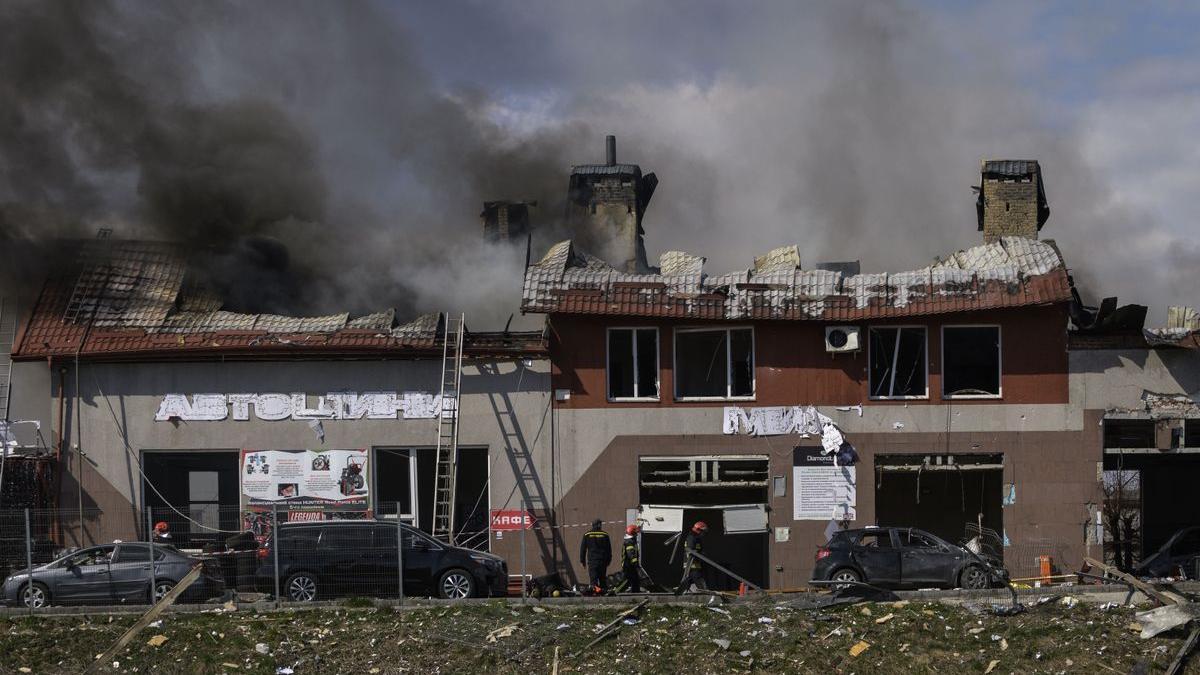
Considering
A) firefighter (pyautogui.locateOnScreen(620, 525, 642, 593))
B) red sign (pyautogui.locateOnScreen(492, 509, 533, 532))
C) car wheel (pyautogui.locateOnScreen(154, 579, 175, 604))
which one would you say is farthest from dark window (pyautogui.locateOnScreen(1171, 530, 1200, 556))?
car wheel (pyautogui.locateOnScreen(154, 579, 175, 604))

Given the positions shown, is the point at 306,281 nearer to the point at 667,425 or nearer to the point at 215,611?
the point at 667,425

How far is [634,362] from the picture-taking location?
26.1 m

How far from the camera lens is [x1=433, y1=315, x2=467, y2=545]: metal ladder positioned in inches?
993

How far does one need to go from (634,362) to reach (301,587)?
7644 mm

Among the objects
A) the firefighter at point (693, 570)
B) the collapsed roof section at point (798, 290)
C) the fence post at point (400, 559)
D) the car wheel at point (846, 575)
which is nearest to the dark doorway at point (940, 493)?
the collapsed roof section at point (798, 290)

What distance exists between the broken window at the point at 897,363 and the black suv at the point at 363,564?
27.0 ft

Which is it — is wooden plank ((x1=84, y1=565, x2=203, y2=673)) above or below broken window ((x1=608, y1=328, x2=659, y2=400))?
below

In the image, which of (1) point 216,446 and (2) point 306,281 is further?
(2) point 306,281

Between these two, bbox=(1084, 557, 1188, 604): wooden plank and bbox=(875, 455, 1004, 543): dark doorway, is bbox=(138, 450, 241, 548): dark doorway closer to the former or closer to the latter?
bbox=(875, 455, 1004, 543): dark doorway

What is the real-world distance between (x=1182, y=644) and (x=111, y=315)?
1859 centimetres

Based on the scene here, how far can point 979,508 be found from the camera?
88.3 feet

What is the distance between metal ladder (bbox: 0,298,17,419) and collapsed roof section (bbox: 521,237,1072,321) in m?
9.61

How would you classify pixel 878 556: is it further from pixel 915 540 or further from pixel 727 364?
pixel 727 364

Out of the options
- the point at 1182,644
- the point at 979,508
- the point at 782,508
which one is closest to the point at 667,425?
the point at 782,508
